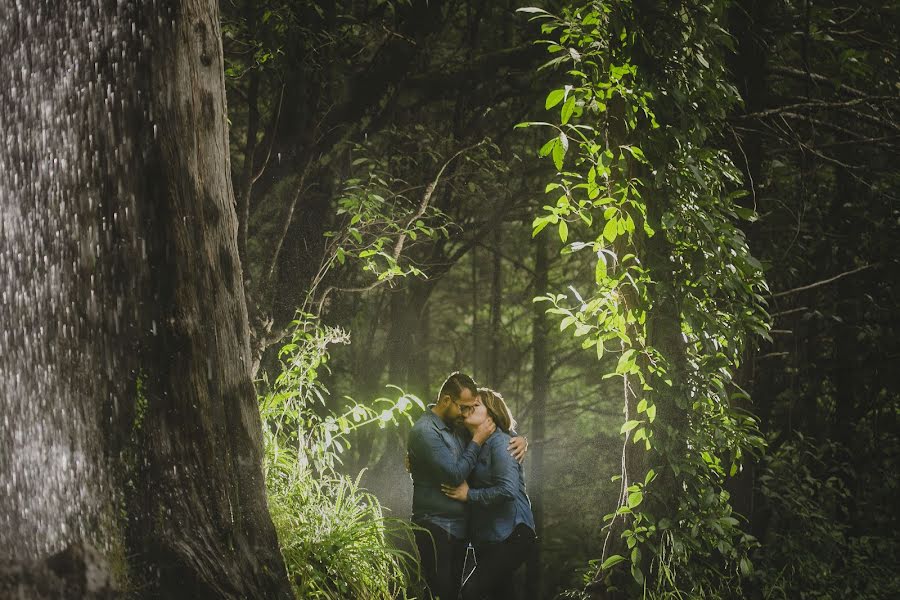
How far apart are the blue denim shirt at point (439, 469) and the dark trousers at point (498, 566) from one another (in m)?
0.16

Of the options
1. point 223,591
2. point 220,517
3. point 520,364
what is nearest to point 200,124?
point 220,517

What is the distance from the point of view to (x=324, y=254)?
3490 mm

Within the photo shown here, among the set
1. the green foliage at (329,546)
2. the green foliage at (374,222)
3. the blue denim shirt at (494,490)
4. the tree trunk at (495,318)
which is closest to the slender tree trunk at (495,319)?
the tree trunk at (495,318)

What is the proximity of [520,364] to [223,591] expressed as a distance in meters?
5.04

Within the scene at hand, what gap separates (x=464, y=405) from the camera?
2.93 meters

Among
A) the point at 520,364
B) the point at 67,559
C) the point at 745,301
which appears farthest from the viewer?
the point at 520,364

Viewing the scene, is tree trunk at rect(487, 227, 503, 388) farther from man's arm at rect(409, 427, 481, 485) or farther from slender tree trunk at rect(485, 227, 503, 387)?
man's arm at rect(409, 427, 481, 485)

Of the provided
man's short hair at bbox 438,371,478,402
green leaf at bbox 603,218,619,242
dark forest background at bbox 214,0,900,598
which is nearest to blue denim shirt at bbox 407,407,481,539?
man's short hair at bbox 438,371,478,402

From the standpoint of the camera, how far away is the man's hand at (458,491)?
2.91 metres

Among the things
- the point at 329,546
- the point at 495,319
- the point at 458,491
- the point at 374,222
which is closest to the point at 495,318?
the point at 495,319

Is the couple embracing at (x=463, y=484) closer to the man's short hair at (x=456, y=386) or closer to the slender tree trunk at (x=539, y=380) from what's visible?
the man's short hair at (x=456, y=386)

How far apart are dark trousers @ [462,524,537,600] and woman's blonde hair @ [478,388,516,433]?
0.48 meters

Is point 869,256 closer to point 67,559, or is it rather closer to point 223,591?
point 223,591

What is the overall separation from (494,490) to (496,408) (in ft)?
1.14
